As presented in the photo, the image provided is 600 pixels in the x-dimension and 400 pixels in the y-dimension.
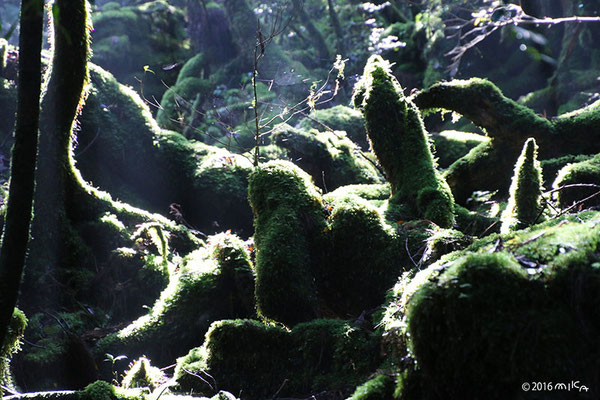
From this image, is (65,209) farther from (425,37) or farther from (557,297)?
(425,37)

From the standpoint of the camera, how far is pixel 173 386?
4543 mm

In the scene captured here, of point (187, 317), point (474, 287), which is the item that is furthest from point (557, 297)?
point (187, 317)

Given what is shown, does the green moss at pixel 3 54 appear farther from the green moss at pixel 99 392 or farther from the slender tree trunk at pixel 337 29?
the slender tree trunk at pixel 337 29

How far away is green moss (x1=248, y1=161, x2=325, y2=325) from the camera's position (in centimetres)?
489

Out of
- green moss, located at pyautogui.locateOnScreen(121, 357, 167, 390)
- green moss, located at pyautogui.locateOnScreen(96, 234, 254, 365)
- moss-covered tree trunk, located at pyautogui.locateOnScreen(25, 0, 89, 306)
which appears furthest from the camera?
moss-covered tree trunk, located at pyautogui.locateOnScreen(25, 0, 89, 306)

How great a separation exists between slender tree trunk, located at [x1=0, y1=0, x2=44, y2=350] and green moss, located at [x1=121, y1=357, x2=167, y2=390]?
184 cm

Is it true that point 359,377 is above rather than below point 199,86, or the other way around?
below

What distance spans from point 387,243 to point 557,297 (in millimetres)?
2736

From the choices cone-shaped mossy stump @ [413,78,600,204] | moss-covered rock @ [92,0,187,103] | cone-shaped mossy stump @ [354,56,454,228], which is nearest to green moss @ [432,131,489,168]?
cone-shaped mossy stump @ [413,78,600,204]

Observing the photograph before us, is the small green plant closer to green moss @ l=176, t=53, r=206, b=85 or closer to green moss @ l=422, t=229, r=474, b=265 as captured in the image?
green moss @ l=422, t=229, r=474, b=265

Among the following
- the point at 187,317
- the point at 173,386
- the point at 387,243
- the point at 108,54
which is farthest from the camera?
the point at 108,54

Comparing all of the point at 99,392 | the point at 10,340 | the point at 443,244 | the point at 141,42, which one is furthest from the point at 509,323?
the point at 141,42

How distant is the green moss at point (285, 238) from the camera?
16.0ft
